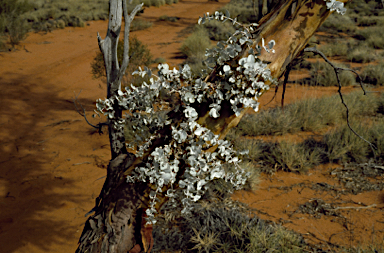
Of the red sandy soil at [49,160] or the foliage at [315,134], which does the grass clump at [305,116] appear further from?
the red sandy soil at [49,160]

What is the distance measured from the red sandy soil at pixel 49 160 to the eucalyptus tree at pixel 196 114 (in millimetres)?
1465

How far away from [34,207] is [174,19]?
1543 centimetres

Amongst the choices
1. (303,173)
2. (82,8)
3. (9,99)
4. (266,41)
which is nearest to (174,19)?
(82,8)

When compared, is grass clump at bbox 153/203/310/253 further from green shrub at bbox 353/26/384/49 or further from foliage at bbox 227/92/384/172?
green shrub at bbox 353/26/384/49

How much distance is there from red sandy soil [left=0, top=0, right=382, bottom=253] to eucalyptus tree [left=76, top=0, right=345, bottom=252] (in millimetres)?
1465

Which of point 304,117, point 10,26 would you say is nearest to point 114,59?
point 304,117

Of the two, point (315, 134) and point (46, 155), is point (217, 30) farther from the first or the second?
point (46, 155)

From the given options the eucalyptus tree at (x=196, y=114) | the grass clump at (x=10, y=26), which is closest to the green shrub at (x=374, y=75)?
the eucalyptus tree at (x=196, y=114)

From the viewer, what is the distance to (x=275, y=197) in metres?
3.19

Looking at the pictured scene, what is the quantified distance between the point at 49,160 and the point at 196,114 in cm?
346

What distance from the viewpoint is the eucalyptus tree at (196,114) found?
128 centimetres

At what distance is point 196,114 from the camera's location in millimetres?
1313

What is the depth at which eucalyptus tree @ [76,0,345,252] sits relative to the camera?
128cm

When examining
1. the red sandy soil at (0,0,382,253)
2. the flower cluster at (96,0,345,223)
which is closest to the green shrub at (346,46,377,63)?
the red sandy soil at (0,0,382,253)
